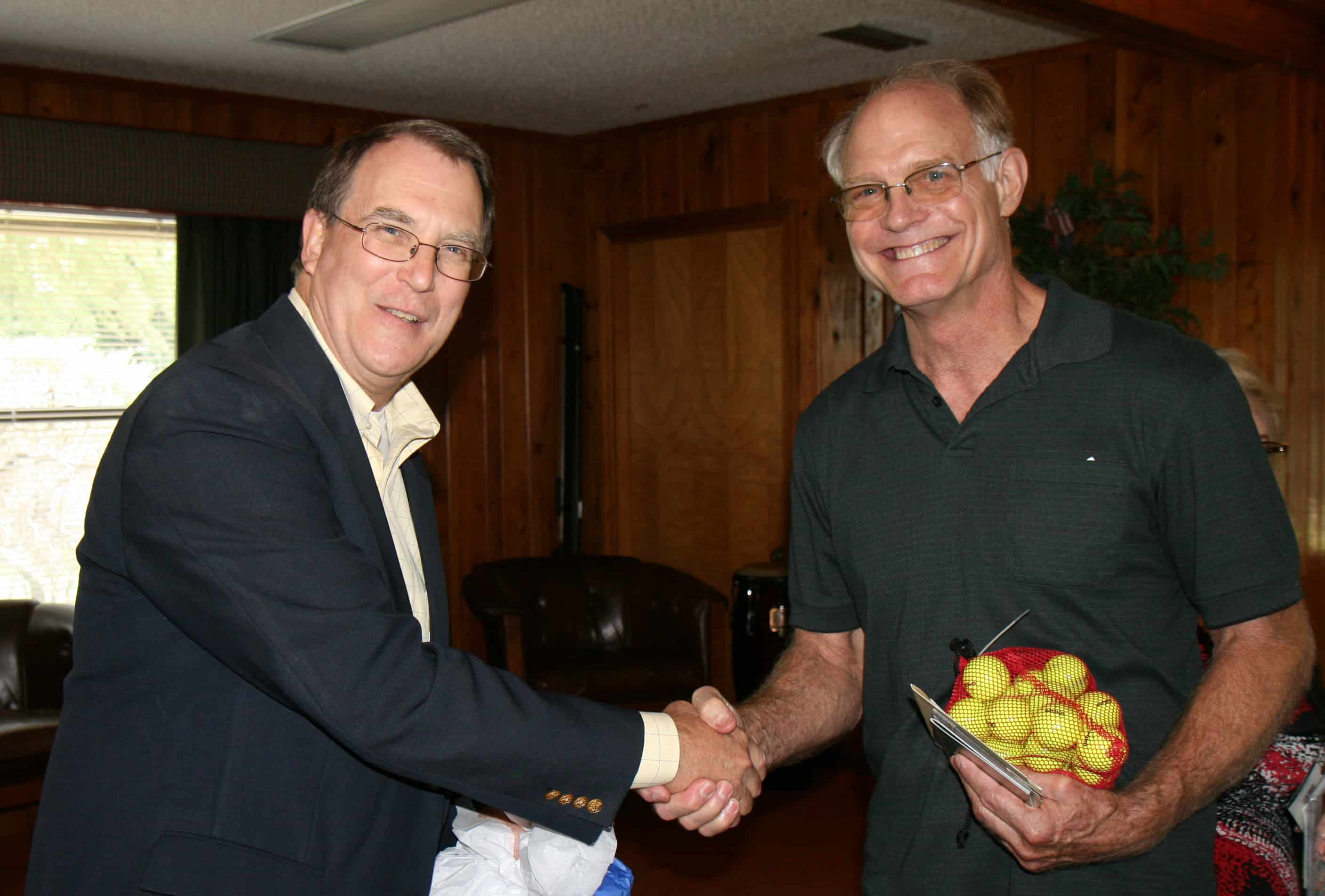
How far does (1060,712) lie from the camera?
4.73 ft

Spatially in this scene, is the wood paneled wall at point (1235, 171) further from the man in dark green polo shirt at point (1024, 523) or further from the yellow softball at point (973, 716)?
the yellow softball at point (973, 716)

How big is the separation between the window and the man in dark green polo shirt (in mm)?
4276

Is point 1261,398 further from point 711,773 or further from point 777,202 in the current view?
point 777,202

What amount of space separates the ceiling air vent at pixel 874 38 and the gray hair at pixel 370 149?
9.48ft

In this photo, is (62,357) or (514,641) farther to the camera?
(62,357)

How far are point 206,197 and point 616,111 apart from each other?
6.61ft

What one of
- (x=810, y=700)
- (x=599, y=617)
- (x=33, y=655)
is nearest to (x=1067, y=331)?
(x=810, y=700)

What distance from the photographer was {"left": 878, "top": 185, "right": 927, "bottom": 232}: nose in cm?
171

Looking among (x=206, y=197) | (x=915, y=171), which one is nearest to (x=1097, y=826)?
(x=915, y=171)

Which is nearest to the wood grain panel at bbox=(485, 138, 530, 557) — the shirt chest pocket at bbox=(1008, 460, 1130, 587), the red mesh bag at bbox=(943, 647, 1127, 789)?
the shirt chest pocket at bbox=(1008, 460, 1130, 587)

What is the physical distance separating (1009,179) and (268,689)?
4.18 feet

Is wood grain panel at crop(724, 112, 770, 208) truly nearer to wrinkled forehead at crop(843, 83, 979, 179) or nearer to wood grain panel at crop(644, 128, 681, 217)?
wood grain panel at crop(644, 128, 681, 217)

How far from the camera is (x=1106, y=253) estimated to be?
4.30m

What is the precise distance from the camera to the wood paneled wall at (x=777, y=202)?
4.41 metres
